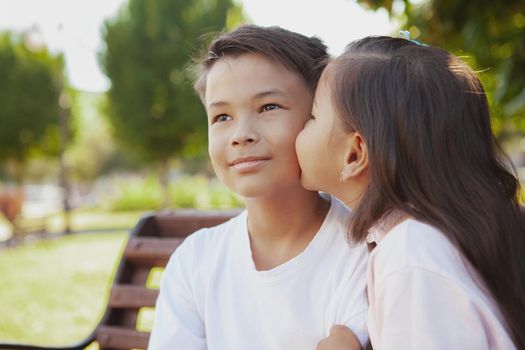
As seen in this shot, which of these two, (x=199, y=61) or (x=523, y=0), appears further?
(x=523, y=0)

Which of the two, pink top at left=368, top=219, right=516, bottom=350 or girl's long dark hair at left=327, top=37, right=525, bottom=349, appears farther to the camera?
girl's long dark hair at left=327, top=37, right=525, bottom=349

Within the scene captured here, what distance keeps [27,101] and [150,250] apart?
22.2 metres

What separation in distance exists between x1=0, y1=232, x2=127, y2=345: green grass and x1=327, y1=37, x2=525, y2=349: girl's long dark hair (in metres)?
3.95

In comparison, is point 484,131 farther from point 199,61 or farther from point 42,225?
point 42,225

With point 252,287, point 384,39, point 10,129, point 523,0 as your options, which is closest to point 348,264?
point 252,287

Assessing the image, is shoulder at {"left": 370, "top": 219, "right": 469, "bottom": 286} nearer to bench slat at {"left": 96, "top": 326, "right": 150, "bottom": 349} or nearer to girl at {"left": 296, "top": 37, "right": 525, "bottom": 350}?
girl at {"left": 296, "top": 37, "right": 525, "bottom": 350}

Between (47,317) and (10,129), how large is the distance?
17.7 metres

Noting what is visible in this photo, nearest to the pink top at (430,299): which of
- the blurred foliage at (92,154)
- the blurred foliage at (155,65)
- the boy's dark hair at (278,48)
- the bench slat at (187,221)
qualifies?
the boy's dark hair at (278,48)

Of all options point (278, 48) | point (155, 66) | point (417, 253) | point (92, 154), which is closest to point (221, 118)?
point (278, 48)

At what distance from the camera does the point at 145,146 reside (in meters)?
22.7

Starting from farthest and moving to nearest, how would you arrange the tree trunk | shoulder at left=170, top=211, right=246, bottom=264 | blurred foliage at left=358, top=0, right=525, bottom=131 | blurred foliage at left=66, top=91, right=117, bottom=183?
blurred foliage at left=66, top=91, right=117, bottom=183 < the tree trunk < blurred foliage at left=358, top=0, right=525, bottom=131 < shoulder at left=170, top=211, right=246, bottom=264

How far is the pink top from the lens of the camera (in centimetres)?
120

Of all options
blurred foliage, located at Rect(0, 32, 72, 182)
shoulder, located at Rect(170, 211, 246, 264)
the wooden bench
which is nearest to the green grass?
the wooden bench

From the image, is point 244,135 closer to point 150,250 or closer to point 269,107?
point 269,107
